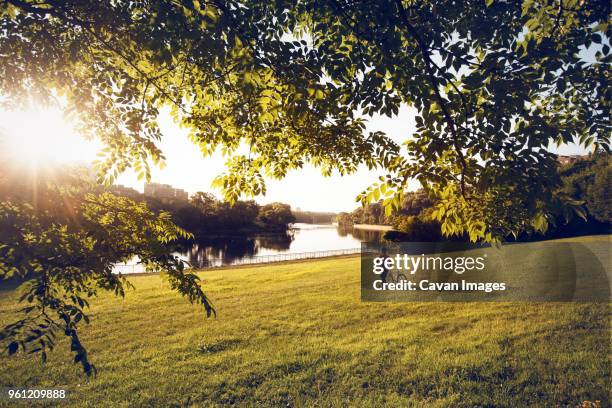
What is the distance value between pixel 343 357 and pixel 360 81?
596 centimetres

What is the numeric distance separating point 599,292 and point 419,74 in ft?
42.0

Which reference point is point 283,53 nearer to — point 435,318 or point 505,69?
point 505,69

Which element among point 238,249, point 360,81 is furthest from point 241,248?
point 360,81

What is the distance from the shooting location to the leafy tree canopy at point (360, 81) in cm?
404

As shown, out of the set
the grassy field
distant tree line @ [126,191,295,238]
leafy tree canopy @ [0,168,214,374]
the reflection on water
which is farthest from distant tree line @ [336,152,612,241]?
distant tree line @ [126,191,295,238]

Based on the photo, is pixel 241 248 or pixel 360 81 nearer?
pixel 360 81

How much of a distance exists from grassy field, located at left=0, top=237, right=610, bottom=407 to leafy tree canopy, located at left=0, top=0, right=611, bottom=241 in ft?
11.6

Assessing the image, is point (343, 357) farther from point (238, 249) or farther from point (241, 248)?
point (241, 248)

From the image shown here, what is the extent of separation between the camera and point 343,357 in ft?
25.8

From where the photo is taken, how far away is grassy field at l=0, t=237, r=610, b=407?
6328 millimetres

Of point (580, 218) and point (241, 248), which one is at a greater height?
point (580, 218)

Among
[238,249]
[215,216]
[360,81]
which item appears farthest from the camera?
[215,216]

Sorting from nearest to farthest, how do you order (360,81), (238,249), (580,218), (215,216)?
1. (360,81)
2. (580,218)
3. (238,249)
4. (215,216)

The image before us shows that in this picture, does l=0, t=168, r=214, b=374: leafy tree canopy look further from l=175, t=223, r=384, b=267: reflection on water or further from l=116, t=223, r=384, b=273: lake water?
l=175, t=223, r=384, b=267: reflection on water
